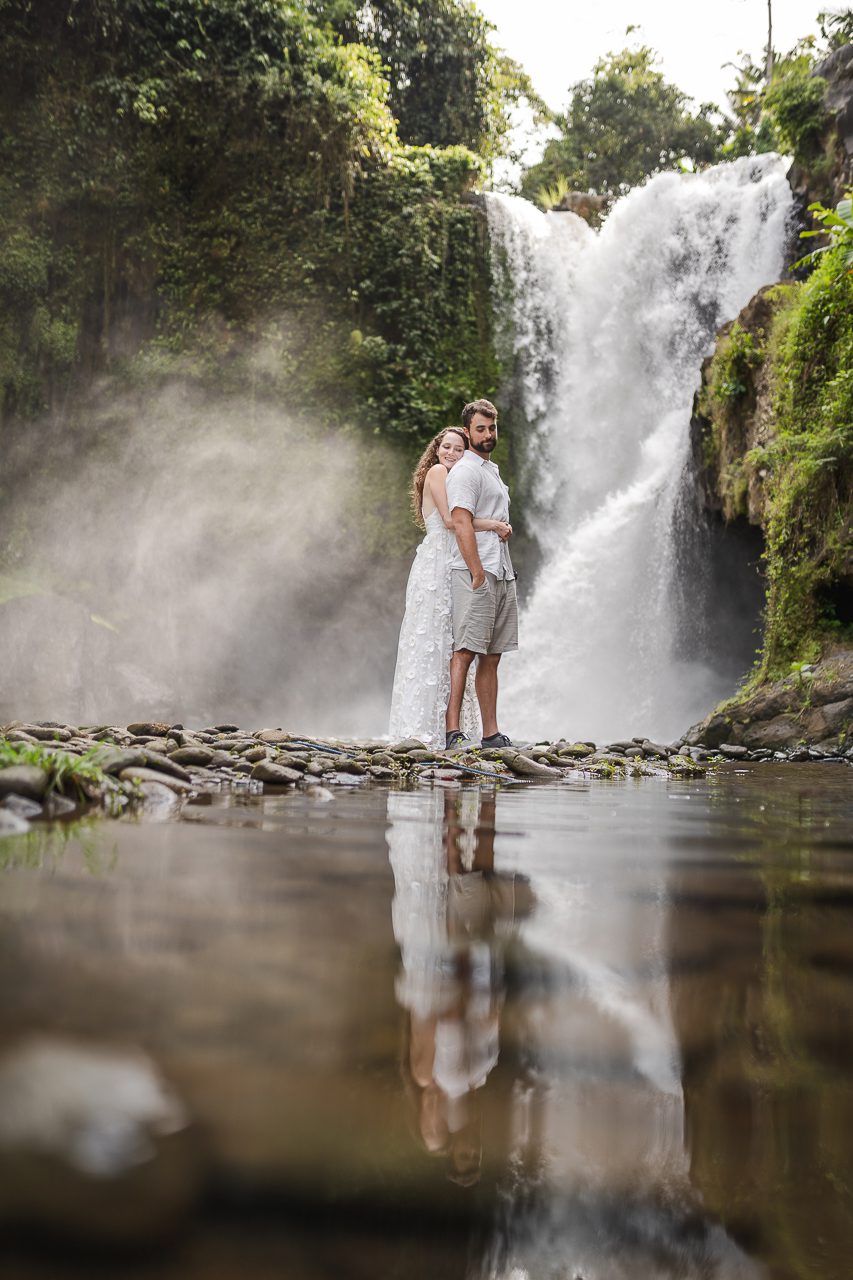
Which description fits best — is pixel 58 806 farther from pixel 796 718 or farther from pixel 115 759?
pixel 796 718

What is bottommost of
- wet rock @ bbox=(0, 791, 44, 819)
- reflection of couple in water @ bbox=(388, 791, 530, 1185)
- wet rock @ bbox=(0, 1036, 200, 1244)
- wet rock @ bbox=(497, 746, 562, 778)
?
wet rock @ bbox=(0, 1036, 200, 1244)

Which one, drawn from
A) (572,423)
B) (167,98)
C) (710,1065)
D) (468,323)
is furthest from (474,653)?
(167,98)

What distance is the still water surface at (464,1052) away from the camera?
0.56 metres

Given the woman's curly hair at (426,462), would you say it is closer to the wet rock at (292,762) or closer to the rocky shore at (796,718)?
the wet rock at (292,762)

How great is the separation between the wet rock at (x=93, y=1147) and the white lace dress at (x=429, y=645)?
19.5 ft

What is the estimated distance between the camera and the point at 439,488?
656 centimetres

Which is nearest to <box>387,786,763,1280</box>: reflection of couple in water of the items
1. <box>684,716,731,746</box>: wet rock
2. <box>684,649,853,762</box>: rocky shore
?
<box>684,649,853,762</box>: rocky shore

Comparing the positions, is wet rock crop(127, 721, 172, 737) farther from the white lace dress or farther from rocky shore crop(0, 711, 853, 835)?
the white lace dress

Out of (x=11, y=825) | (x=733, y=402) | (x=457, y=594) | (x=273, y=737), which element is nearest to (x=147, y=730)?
(x=273, y=737)

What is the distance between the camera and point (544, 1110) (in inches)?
27.8

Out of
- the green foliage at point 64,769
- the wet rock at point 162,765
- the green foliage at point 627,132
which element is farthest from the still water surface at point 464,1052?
the green foliage at point 627,132

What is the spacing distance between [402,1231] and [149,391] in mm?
16271

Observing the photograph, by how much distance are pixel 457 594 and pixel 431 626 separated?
15.1 inches

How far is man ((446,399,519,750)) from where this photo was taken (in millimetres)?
6203
